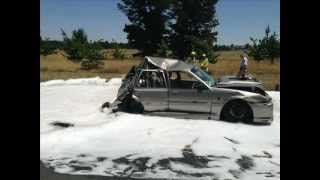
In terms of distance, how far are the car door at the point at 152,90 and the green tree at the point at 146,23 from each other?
7.07 meters

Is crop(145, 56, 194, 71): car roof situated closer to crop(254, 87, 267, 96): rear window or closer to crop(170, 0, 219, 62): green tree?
crop(254, 87, 267, 96): rear window

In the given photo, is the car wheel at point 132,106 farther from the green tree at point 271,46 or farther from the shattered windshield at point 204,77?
the green tree at point 271,46

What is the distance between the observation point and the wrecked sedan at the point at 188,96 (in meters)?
10.8

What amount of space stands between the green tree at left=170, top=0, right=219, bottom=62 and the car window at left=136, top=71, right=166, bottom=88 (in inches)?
308

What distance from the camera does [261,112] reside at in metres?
10.7

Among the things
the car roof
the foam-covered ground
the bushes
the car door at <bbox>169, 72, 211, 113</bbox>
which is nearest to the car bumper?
the foam-covered ground

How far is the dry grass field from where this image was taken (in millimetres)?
21622

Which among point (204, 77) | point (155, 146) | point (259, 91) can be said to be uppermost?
point (204, 77)

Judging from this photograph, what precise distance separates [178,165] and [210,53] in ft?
48.2

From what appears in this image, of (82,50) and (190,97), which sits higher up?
(82,50)

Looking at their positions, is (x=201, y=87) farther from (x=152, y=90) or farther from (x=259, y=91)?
(x=259, y=91)


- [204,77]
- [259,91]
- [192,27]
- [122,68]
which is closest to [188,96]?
[204,77]

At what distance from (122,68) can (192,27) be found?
5.81m
